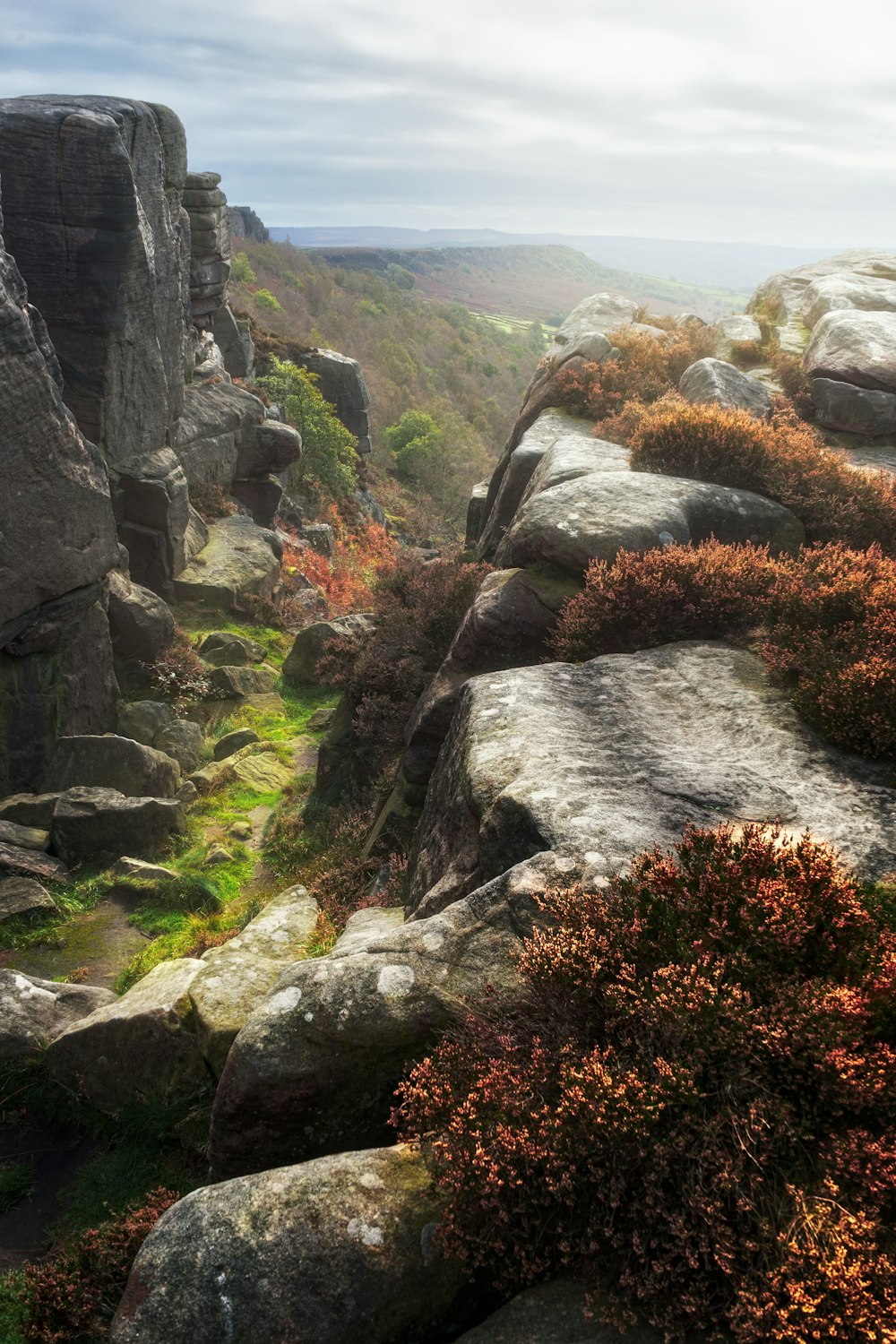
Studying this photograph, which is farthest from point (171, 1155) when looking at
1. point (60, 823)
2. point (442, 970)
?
point (60, 823)

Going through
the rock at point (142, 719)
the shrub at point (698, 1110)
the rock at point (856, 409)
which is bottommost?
the rock at point (142, 719)

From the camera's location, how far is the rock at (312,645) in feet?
75.9

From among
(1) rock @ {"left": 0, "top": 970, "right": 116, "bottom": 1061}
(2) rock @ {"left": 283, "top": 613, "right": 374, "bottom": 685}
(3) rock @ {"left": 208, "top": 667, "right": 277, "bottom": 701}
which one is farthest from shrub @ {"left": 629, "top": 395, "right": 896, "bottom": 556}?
(3) rock @ {"left": 208, "top": 667, "right": 277, "bottom": 701}

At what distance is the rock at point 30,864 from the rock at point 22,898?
1.42 ft

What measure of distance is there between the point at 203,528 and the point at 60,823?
17.0 metres

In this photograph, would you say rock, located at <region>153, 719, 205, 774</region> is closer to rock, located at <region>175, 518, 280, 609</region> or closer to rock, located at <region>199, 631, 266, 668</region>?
rock, located at <region>199, 631, 266, 668</region>

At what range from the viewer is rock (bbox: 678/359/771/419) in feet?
54.3

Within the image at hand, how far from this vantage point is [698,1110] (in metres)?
3.97

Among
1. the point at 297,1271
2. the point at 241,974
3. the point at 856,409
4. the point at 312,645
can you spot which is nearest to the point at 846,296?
the point at 856,409

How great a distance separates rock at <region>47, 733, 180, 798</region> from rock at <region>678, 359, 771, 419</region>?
45.1 ft

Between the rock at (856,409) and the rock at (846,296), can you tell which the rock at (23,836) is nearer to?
the rock at (856,409)

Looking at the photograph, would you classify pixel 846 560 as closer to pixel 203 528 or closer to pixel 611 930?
pixel 611 930

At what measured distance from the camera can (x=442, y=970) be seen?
5.71m

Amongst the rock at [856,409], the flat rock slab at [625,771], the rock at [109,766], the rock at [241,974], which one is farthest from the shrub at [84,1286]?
the rock at [856,409]
